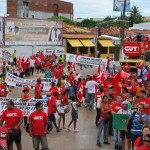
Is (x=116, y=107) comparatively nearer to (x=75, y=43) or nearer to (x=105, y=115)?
(x=105, y=115)

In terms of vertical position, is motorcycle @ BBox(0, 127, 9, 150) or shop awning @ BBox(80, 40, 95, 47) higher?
shop awning @ BBox(80, 40, 95, 47)

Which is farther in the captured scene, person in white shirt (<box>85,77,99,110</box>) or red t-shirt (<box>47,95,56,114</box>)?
person in white shirt (<box>85,77,99,110</box>)

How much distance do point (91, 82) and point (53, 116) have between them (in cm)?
450

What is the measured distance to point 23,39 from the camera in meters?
40.0

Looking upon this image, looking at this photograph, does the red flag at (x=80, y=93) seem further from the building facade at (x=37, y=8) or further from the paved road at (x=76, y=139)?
the building facade at (x=37, y=8)

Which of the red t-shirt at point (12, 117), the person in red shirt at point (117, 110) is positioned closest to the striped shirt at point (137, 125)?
the person in red shirt at point (117, 110)

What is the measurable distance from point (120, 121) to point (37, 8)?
7385cm

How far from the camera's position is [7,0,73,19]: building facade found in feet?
255

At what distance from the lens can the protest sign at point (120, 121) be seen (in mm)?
11133

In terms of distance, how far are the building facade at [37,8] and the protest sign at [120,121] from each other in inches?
2585

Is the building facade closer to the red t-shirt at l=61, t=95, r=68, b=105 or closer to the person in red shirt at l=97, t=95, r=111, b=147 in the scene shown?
the red t-shirt at l=61, t=95, r=68, b=105

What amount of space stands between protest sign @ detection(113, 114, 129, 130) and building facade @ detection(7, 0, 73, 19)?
6565 cm

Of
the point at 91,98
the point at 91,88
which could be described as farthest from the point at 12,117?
the point at 91,98

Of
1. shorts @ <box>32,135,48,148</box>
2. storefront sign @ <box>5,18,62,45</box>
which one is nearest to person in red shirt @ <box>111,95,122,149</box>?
shorts @ <box>32,135,48,148</box>
